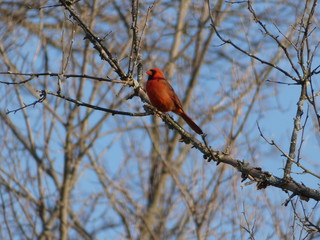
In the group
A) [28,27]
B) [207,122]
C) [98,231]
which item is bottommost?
[98,231]

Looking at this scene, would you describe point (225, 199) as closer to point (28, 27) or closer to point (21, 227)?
point (21, 227)

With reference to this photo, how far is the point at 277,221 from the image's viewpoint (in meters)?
6.21

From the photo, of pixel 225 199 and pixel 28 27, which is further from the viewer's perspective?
pixel 28 27

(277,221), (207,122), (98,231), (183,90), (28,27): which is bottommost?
(277,221)

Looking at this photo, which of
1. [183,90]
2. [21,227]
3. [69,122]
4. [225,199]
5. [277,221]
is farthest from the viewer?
[183,90]

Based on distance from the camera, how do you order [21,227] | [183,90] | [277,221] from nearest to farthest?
[277,221], [21,227], [183,90]

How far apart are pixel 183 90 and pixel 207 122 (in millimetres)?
931

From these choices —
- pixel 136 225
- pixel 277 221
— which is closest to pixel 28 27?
pixel 136 225

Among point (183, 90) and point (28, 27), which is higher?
point (28, 27)

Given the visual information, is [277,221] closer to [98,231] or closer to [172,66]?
[98,231]

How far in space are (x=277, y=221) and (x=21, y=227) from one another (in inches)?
139

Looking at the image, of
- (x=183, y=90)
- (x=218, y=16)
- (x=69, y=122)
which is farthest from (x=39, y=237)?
(x=218, y=16)

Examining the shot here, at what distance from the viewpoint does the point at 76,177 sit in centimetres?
943

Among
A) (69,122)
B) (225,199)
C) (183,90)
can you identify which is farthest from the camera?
(183,90)
